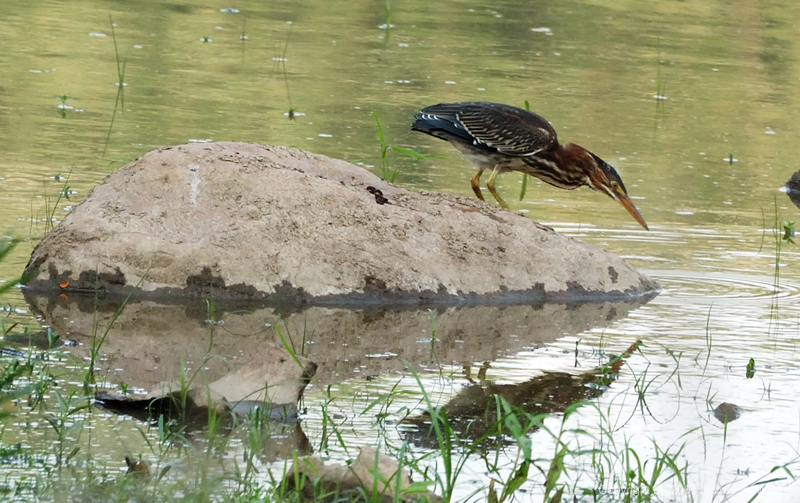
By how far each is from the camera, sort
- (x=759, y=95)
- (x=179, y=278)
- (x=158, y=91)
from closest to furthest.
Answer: (x=179, y=278) < (x=158, y=91) < (x=759, y=95)

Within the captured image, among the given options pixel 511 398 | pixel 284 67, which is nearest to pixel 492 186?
pixel 511 398

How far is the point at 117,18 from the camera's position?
55.6 feet

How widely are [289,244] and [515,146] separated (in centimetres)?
210

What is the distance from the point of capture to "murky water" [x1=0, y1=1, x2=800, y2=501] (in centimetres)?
573

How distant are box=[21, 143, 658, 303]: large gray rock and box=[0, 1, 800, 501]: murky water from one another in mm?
415

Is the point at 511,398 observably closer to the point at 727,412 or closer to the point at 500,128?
the point at 727,412

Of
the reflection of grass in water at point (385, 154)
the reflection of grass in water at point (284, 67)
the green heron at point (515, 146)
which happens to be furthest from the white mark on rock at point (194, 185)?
the reflection of grass in water at point (284, 67)

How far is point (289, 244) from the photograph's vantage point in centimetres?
709

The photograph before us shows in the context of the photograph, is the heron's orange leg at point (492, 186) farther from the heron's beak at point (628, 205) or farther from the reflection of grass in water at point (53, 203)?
the reflection of grass in water at point (53, 203)

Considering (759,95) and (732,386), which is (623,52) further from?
(732,386)

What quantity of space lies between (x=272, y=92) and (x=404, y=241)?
248 inches

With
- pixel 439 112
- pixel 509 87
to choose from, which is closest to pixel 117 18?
pixel 509 87

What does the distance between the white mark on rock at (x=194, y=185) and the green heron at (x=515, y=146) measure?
1869mm

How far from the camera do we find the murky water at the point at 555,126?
226 inches
